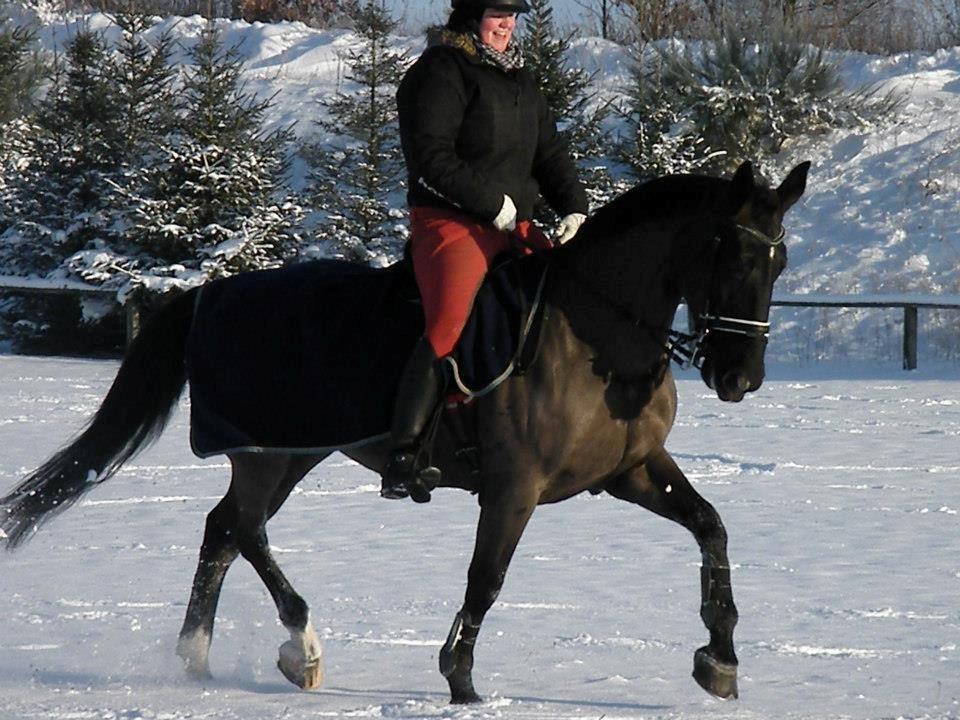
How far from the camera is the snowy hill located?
62.0 feet

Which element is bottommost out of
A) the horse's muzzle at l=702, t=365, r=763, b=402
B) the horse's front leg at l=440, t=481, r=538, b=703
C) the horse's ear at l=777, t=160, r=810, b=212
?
the horse's front leg at l=440, t=481, r=538, b=703

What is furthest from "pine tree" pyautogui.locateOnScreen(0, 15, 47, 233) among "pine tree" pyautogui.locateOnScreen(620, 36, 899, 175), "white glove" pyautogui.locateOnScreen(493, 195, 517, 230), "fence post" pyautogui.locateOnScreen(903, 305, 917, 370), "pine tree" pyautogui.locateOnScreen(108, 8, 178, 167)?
"white glove" pyautogui.locateOnScreen(493, 195, 517, 230)

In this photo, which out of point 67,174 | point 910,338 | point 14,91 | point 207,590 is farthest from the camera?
point 14,91

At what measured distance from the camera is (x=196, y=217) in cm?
1916

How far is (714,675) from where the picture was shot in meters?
4.88

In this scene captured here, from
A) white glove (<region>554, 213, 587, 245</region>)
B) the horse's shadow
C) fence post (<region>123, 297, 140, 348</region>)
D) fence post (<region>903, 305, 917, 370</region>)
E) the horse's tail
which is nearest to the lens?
the horse's shadow

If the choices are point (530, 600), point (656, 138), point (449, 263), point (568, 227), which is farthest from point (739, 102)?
point (449, 263)

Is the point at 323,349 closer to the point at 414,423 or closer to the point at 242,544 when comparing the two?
the point at 414,423

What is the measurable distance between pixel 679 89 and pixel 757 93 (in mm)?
1112

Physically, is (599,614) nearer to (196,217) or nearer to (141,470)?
(141,470)

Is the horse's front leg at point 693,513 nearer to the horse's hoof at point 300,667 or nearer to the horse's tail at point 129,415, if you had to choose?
the horse's hoof at point 300,667

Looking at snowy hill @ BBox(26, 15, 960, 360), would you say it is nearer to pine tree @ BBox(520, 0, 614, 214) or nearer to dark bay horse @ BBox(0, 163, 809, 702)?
pine tree @ BBox(520, 0, 614, 214)

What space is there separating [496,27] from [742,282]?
52.1 inches

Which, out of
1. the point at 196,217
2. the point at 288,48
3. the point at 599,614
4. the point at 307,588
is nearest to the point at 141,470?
the point at 307,588
